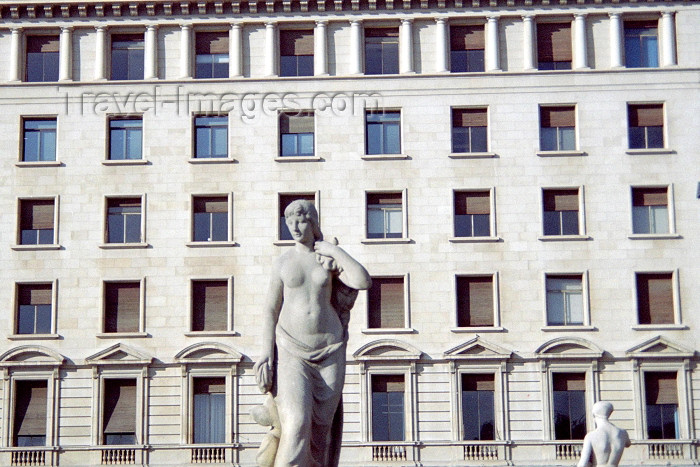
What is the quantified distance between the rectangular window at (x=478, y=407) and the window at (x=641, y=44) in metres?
12.8

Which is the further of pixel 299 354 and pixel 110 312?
pixel 110 312

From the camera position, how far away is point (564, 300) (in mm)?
47312

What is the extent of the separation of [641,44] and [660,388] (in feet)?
41.5

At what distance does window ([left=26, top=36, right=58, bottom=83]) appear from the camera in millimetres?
49406

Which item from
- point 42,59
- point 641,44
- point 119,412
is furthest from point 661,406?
point 42,59

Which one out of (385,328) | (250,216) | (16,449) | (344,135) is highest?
(344,135)

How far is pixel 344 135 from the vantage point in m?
48.4

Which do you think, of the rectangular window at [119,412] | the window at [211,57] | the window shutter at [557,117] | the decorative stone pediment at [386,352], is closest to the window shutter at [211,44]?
the window at [211,57]

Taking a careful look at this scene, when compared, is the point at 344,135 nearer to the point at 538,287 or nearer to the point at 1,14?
the point at 538,287

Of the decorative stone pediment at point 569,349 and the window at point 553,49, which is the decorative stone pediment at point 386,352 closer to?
the decorative stone pediment at point 569,349

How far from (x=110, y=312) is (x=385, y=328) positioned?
995 cm

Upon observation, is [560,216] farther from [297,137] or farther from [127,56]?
[127,56]

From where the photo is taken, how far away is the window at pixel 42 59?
162 ft

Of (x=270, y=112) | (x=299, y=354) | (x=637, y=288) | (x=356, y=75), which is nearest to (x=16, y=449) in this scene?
(x=270, y=112)
